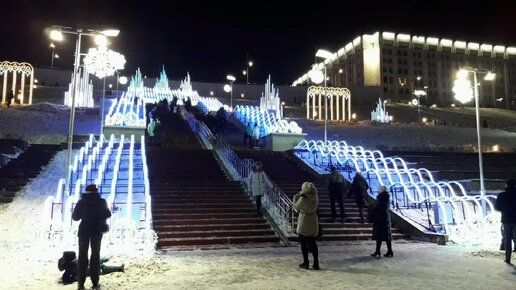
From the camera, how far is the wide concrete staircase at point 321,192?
12.8 m

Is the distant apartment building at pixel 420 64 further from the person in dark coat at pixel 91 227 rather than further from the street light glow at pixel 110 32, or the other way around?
the person in dark coat at pixel 91 227

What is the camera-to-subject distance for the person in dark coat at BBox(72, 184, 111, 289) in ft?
22.7

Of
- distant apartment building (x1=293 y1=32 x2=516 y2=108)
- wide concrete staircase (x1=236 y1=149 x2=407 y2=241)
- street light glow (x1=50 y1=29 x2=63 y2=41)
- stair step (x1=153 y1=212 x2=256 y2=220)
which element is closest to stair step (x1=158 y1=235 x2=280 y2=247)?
stair step (x1=153 y1=212 x2=256 y2=220)

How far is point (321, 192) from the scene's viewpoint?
634 inches

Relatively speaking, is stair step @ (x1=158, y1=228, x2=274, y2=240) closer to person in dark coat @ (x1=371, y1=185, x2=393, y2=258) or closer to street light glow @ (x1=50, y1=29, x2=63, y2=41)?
person in dark coat @ (x1=371, y1=185, x2=393, y2=258)

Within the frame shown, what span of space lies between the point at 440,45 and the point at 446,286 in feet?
429

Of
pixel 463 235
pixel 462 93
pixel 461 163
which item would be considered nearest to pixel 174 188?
pixel 463 235

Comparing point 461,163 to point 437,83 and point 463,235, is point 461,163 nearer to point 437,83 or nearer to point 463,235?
point 463,235

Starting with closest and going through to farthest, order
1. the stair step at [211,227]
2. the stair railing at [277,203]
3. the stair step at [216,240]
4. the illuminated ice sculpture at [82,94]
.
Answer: the stair step at [216,240]
the stair step at [211,227]
the stair railing at [277,203]
the illuminated ice sculpture at [82,94]

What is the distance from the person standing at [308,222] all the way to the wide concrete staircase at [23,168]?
9.81m

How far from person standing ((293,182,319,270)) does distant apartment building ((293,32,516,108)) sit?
109 metres

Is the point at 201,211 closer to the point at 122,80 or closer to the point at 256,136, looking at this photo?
the point at 256,136

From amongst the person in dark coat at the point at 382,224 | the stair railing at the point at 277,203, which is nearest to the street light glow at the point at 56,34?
the stair railing at the point at 277,203

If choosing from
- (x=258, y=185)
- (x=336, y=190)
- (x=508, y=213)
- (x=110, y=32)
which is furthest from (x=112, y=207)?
(x=508, y=213)
